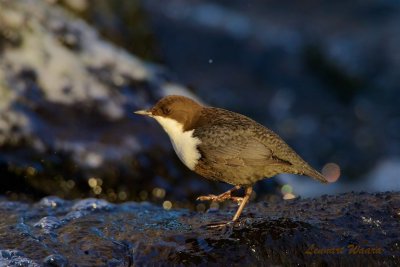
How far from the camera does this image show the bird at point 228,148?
450cm

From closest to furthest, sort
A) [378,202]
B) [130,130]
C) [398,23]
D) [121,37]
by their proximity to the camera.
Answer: [378,202]
[130,130]
[121,37]
[398,23]

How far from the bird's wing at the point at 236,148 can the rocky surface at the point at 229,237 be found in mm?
335

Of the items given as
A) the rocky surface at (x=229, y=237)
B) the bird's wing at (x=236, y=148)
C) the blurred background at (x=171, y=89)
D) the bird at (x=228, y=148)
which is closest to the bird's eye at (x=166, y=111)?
Answer: the bird at (x=228, y=148)

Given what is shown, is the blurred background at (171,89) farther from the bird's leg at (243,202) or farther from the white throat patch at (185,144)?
the white throat patch at (185,144)

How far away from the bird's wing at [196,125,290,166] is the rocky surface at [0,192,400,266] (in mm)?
335

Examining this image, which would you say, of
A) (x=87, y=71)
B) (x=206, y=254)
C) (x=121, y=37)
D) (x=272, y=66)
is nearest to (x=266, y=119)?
(x=272, y=66)

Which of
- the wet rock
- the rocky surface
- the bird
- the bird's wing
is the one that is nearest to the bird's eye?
the bird

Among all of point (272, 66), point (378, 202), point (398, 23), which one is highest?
point (398, 23)

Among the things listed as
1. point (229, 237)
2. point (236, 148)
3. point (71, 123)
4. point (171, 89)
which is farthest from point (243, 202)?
point (171, 89)

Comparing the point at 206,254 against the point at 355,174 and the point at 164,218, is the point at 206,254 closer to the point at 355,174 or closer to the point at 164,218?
the point at 164,218

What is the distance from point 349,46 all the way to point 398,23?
1288mm

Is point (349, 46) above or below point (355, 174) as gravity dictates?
above

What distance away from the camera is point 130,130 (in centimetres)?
679

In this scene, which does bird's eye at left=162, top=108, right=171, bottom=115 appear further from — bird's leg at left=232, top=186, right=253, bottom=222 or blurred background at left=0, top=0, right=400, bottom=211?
blurred background at left=0, top=0, right=400, bottom=211
